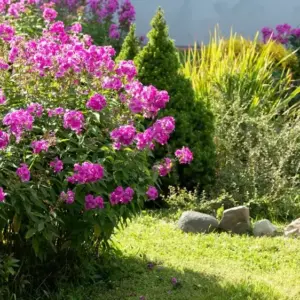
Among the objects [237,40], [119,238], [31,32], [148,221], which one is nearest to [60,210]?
[119,238]

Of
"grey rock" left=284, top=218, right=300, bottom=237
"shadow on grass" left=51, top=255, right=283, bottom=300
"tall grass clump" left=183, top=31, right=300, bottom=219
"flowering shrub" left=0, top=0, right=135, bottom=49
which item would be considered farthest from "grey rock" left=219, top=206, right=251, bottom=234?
"flowering shrub" left=0, top=0, right=135, bottom=49

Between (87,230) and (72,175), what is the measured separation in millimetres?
465

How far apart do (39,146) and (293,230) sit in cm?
319

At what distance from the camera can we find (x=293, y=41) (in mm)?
13047

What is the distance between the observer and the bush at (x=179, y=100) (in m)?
7.34

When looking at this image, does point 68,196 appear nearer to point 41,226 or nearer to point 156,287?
point 41,226

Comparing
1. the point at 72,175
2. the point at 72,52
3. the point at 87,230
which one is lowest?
the point at 87,230

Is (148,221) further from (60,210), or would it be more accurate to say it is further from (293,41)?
(293,41)

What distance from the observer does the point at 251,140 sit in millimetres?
8086

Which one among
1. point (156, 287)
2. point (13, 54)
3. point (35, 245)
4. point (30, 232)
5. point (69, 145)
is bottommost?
point (156, 287)

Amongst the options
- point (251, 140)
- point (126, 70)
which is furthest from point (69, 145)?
point (251, 140)

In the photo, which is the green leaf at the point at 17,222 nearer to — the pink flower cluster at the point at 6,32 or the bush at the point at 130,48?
the pink flower cluster at the point at 6,32

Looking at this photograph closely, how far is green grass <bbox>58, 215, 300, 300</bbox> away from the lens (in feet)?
15.4

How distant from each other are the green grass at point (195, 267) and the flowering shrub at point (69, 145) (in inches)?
17.9
